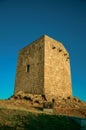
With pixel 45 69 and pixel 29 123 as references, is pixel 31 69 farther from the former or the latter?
pixel 29 123

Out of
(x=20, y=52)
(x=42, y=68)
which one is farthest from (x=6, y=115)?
(x=20, y=52)

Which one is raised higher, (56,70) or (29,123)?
(56,70)

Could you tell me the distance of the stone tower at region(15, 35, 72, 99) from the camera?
17250mm

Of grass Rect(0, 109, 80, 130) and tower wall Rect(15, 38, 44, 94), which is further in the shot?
tower wall Rect(15, 38, 44, 94)

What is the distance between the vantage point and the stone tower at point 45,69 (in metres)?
17.2

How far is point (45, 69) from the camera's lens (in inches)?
680

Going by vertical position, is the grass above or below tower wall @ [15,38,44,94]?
below

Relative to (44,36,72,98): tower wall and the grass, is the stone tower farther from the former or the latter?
the grass

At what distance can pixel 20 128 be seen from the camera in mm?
6375

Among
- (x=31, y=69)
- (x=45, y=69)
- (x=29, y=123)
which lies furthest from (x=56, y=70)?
(x=29, y=123)

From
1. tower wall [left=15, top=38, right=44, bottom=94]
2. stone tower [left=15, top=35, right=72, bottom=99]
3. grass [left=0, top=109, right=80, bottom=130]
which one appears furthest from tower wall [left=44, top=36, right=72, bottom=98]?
grass [left=0, top=109, right=80, bottom=130]

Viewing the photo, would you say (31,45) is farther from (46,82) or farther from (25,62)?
(46,82)

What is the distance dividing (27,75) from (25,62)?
219 centimetres

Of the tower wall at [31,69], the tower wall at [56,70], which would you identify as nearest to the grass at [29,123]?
the tower wall at [56,70]
